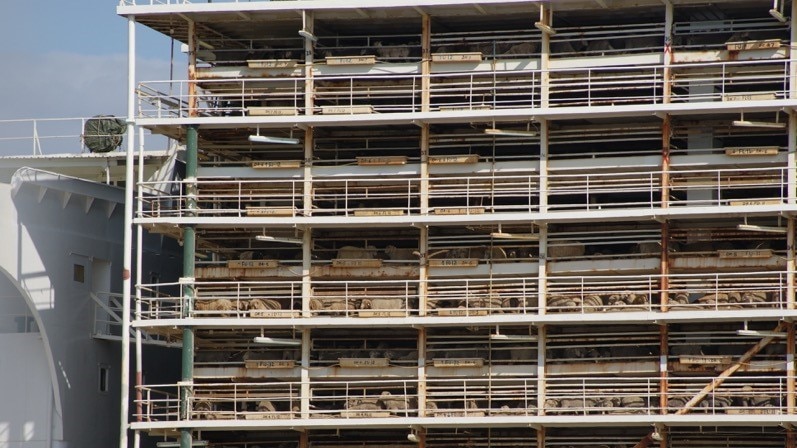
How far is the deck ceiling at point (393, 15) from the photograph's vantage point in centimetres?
4859

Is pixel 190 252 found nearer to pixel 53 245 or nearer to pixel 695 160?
pixel 53 245

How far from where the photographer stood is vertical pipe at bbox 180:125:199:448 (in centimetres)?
4872

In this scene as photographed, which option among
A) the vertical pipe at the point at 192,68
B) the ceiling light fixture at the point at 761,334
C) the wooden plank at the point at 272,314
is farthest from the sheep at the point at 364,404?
the ceiling light fixture at the point at 761,334

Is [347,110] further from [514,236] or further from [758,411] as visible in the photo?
[758,411]

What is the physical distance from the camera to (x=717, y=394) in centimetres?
4672

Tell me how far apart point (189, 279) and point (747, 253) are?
14.9 m

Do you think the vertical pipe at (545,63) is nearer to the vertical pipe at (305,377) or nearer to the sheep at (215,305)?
the vertical pipe at (305,377)

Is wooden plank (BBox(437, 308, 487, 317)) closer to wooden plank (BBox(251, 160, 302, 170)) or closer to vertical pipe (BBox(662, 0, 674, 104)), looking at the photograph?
wooden plank (BBox(251, 160, 302, 170))

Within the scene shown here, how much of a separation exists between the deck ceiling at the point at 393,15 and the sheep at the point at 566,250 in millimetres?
6330

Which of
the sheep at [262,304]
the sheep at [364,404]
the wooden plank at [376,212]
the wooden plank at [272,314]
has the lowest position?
the sheep at [364,404]

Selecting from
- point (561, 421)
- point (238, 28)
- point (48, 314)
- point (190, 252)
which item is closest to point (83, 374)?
point (48, 314)

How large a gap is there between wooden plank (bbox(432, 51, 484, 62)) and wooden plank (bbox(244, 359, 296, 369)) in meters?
9.09

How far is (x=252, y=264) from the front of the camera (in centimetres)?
4978

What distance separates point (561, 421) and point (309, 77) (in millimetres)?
11514
